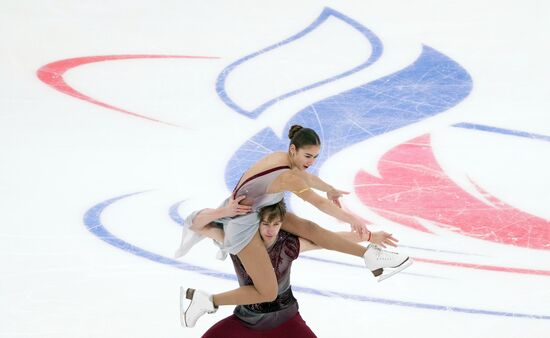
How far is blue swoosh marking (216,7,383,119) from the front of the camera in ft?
35.0

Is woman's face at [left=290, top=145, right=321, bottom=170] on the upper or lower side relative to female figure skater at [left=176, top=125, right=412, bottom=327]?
upper

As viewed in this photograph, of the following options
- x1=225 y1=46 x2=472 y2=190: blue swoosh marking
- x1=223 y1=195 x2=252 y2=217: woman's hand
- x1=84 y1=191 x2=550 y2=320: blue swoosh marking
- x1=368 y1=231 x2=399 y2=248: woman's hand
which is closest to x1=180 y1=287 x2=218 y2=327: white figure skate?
x1=223 y1=195 x2=252 y2=217: woman's hand

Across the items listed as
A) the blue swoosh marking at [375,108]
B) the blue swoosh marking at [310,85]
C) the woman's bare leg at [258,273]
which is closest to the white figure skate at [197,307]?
the woman's bare leg at [258,273]

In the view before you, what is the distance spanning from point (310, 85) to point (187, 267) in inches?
156

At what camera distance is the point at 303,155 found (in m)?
5.57

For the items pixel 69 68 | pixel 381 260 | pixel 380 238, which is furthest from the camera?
pixel 69 68

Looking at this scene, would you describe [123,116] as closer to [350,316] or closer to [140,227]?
[140,227]

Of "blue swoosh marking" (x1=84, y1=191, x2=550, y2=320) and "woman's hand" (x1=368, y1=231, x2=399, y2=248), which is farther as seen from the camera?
"blue swoosh marking" (x1=84, y1=191, x2=550, y2=320)

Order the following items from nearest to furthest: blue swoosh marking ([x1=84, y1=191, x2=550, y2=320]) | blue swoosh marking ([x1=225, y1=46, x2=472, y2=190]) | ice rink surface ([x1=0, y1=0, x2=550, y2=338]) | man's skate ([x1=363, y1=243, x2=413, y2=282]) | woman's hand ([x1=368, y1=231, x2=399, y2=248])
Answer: woman's hand ([x1=368, y1=231, x2=399, y2=248])
man's skate ([x1=363, y1=243, x2=413, y2=282])
blue swoosh marking ([x1=84, y1=191, x2=550, y2=320])
ice rink surface ([x1=0, y1=0, x2=550, y2=338])
blue swoosh marking ([x1=225, y1=46, x2=472, y2=190])

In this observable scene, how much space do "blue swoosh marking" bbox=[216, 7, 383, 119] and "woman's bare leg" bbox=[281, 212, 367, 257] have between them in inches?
179

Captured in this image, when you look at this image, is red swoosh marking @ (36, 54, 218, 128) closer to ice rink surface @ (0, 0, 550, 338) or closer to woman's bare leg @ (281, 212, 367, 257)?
ice rink surface @ (0, 0, 550, 338)

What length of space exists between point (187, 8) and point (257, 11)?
88cm

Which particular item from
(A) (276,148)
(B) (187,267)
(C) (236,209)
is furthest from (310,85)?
(C) (236,209)

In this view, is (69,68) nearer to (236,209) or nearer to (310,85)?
(310,85)
